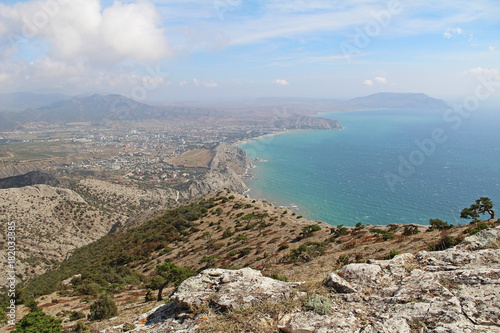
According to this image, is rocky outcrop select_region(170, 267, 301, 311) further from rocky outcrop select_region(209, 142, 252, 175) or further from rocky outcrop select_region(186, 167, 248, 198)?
rocky outcrop select_region(209, 142, 252, 175)

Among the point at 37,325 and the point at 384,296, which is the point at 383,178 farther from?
the point at 37,325

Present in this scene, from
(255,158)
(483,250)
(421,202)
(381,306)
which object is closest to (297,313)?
(381,306)

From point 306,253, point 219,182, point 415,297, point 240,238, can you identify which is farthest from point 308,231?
point 219,182

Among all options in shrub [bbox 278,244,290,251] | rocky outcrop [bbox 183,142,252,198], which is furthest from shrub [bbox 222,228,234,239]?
rocky outcrop [bbox 183,142,252,198]

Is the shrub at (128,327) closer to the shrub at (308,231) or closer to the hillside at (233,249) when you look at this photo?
the hillside at (233,249)

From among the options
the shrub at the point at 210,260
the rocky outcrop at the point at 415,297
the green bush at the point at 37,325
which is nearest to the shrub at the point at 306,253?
the shrub at the point at 210,260
